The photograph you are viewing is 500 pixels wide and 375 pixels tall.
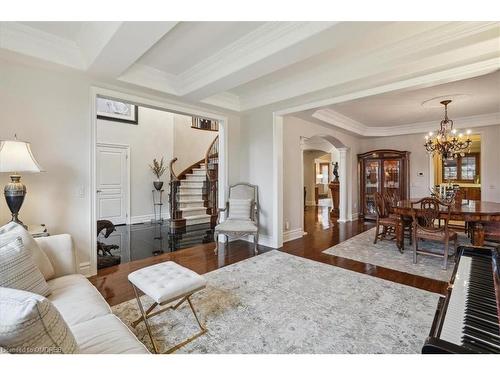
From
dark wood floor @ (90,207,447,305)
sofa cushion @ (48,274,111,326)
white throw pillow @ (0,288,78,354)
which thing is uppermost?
white throw pillow @ (0,288,78,354)

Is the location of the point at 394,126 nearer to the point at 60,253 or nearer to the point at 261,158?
the point at 261,158

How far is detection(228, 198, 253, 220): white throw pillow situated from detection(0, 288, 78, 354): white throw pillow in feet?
12.1

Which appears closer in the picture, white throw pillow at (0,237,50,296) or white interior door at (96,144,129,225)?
white throw pillow at (0,237,50,296)

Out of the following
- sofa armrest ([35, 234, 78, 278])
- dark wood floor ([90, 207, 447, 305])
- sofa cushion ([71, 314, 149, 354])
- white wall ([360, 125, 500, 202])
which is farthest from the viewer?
white wall ([360, 125, 500, 202])

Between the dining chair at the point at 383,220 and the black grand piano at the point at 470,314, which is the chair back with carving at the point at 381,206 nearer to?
the dining chair at the point at 383,220

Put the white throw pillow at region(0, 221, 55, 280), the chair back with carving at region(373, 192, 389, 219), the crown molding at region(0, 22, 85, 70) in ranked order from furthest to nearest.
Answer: the chair back with carving at region(373, 192, 389, 219) → the crown molding at region(0, 22, 85, 70) → the white throw pillow at region(0, 221, 55, 280)

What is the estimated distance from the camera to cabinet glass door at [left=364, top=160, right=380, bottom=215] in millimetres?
6891

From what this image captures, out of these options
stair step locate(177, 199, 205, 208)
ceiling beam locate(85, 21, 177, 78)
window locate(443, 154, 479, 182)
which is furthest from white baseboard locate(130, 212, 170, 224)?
window locate(443, 154, 479, 182)

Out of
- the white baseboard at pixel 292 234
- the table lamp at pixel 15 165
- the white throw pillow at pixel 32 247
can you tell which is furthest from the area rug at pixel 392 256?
the table lamp at pixel 15 165

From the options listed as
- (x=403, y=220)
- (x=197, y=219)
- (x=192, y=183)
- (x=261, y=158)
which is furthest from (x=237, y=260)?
(x=192, y=183)

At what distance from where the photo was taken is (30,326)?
27.6 inches

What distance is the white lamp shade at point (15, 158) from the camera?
2.20 m

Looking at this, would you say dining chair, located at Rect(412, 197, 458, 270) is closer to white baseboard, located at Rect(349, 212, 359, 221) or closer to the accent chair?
the accent chair
